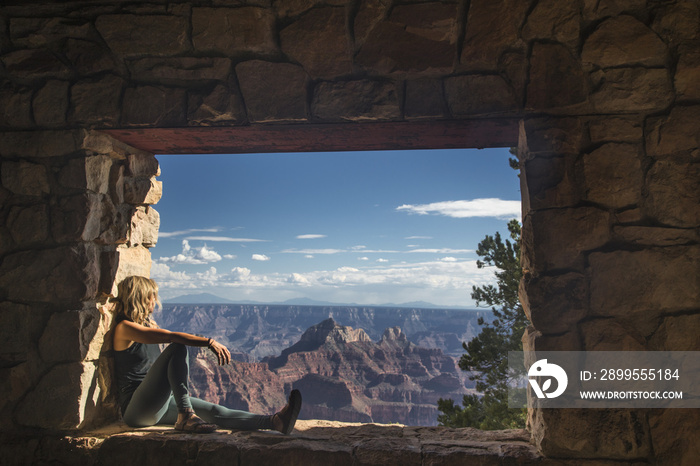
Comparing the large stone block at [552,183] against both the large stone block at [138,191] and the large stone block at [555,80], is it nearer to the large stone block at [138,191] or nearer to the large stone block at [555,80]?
the large stone block at [555,80]

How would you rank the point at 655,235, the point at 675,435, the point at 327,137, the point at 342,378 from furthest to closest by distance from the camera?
1. the point at 342,378
2. the point at 327,137
3. the point at 655,235
4. the point at 675,435

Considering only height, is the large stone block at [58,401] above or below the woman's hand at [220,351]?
below

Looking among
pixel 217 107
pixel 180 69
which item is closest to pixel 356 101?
pixel 217 107

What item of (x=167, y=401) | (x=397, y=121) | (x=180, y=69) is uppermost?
(x=180, y=69)

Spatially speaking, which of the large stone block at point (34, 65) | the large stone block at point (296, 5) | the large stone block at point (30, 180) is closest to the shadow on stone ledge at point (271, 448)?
the large stone block at point (30, 180)

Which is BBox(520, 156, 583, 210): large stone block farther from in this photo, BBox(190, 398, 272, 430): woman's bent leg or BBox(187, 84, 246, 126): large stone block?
BBox(190, 398, 272, 430): woman's bent leg

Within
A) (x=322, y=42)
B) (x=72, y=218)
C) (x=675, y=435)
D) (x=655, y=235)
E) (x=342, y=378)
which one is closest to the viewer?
(x=675, y=435)

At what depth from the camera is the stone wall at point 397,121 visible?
1.87 meters

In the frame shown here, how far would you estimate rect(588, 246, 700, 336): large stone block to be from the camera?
1852 millimetres

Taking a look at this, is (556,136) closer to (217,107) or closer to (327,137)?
(327,137)

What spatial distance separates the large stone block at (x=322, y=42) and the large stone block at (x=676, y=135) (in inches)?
55.1

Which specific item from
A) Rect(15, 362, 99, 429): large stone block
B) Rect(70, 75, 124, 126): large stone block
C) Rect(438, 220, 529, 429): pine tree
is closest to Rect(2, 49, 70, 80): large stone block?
Rect(70, 75, 124, 126): large stone block

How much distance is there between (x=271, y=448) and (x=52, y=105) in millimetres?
2033

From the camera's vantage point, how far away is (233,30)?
84.1 inches
